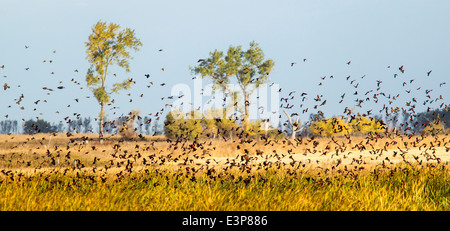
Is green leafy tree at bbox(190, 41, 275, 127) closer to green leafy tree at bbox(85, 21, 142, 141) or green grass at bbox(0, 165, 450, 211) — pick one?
green leafy tree at bbox(85, 21, 142, 141)

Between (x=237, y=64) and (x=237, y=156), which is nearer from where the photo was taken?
(x=237, y=156)

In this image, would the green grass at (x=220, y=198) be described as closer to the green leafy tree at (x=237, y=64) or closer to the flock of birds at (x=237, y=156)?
the flock of birds at (x=237, y=156)

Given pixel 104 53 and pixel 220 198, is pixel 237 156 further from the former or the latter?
pixel 104 53

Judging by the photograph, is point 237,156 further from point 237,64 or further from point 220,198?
point 237,64

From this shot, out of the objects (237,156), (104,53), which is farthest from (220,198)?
(104,53)

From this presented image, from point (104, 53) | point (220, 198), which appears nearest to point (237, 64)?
point (104, 53)

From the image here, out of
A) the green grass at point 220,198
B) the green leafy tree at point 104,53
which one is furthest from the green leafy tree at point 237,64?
the green grass at point 220,198

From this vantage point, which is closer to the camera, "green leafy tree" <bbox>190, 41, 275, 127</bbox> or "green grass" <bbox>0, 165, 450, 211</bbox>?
"green grass" <bbox>0, 165, 450, 211</bbox>

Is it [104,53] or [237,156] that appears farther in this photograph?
[104,53]

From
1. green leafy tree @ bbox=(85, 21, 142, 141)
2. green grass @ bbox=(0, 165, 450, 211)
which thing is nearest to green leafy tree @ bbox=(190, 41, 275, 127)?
green leafy tree @ bbox=(85, 21, 142, 141)

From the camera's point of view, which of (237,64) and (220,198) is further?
(237,64)
